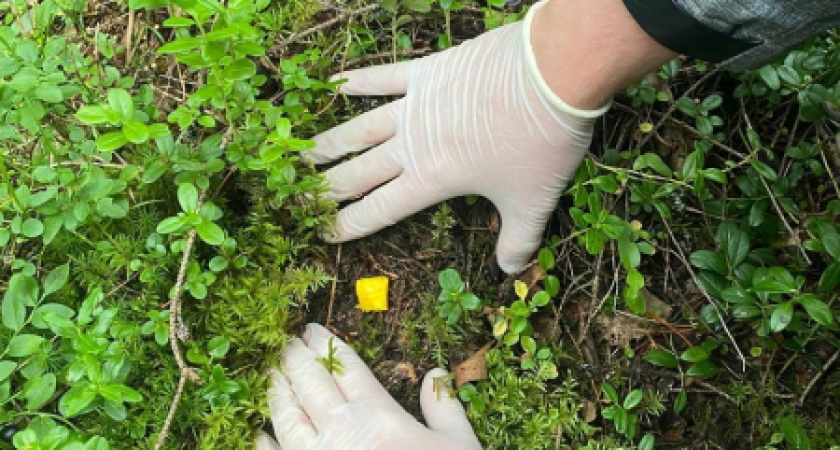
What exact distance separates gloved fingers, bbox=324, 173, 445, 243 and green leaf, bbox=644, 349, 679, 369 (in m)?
0.89

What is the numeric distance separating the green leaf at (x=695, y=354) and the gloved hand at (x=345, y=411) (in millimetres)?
750

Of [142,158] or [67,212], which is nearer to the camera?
[67,212]

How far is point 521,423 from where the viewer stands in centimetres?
228

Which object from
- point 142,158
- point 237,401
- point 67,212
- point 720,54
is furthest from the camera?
point 142,158

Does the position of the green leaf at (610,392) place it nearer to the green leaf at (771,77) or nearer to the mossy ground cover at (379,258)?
the mossy ground cover at (379,258)

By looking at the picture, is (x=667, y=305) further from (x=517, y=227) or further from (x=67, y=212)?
(x=67, y=212)

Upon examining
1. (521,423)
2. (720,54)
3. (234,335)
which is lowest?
(521,423)

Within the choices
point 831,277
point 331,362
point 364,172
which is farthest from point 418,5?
point 831,277

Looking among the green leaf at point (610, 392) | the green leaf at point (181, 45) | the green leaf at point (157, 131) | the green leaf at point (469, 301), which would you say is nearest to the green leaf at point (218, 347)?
the green leaf at point (157, 131)

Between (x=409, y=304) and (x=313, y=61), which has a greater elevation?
(x=313, y=61)

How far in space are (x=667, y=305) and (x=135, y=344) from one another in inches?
72.6

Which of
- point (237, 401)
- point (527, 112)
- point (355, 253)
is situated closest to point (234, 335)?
point (237, 401)

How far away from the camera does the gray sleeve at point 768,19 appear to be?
1.55m

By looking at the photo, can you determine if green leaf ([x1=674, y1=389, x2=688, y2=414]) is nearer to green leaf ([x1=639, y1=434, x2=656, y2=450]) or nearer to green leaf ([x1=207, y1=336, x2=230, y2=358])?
green leaf ([x1=639, y1=434, x2=656, y2=450])
